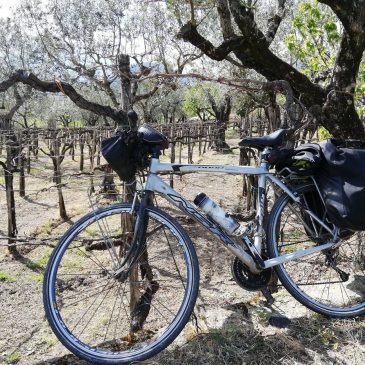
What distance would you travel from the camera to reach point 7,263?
7656 mm

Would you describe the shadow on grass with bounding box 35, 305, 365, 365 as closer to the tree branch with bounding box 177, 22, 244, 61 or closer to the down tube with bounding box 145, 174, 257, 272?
the down tube with bounding box 145, 174, 257, 272

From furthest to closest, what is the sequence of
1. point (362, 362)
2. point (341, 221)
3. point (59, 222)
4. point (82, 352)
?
point (59, 222) < point (341, 221) < point (362, 362) < point (82, 352)

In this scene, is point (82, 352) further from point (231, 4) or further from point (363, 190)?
point (231, 4)

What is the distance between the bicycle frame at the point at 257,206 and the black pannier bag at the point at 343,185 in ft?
0.62

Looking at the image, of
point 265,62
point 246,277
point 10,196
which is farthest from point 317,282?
point 10,196

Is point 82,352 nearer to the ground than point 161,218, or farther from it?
nearer to the ground

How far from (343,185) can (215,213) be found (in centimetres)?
76

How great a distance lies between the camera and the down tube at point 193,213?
2.10m

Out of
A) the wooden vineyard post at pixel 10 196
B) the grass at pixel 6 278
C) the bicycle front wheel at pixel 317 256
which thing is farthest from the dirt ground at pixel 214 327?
the wooden vineyard post at pixel 10 196

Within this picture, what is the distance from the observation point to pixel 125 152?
2.11m

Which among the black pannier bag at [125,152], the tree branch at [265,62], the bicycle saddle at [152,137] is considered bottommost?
the black pannier bag at [125,152]

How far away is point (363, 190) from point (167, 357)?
1414 mm

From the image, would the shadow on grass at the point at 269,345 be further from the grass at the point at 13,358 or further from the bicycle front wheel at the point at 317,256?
the grass at the point at 13,358

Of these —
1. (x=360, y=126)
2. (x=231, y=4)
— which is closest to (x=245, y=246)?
(x=360, y=126)
